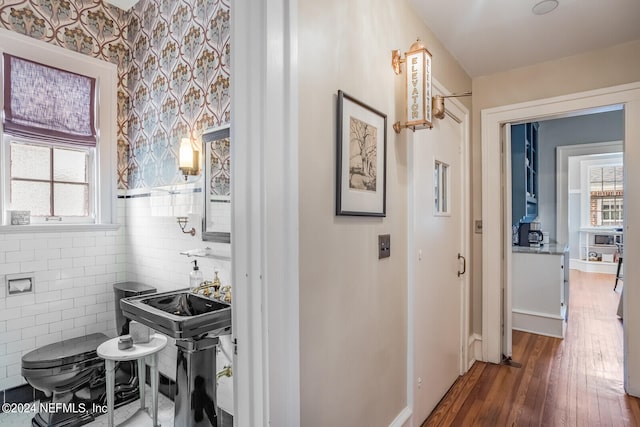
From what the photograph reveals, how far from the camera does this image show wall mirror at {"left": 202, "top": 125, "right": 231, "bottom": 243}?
82.0 inches

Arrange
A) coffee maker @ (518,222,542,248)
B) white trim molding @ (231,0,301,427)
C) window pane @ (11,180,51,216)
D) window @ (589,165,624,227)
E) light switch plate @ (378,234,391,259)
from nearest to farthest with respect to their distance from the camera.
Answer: white trim molding @ (231,0,301,427)
light switch plate @ (378,234,391,259)
window pane @ (11,180,51,216)
coffee maker @ (518,222,542,248)
window @ (589,165,624,227)

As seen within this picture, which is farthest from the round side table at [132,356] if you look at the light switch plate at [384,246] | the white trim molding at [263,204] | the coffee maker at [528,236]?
the coffee maker at [528,236]

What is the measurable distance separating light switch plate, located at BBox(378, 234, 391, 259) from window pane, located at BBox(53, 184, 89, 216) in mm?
2602

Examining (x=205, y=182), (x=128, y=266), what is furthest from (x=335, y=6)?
(x=128, y=266)

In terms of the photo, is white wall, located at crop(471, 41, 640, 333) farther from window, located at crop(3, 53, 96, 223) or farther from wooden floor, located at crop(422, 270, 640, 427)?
window, located at crop(3, 53, 96, 223)

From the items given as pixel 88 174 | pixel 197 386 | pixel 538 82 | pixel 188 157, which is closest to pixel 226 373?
pixel 197 386

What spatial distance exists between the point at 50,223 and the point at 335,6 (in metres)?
2.71

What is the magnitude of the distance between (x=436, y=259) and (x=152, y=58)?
2.72 m

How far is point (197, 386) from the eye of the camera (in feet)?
6.18

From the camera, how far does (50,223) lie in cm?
256

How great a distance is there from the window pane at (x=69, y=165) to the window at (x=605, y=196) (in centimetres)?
824

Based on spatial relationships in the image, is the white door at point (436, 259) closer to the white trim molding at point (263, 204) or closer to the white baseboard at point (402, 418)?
the white baseboard at point (402, 418)

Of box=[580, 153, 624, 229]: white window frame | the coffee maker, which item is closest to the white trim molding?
the coffee maker

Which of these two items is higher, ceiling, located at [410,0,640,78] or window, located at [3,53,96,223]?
ceiling, located at [410,0,640,78]
